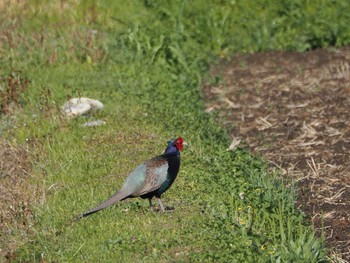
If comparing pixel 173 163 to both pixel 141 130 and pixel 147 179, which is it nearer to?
pixel 147 179

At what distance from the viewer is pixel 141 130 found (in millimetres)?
11875

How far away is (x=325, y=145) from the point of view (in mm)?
11648

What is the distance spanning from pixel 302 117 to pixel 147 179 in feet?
14.1

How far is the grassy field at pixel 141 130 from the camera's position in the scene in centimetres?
837

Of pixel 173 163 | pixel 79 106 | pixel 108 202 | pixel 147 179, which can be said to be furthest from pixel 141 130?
pixel 108 202

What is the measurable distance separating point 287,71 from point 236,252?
722cm

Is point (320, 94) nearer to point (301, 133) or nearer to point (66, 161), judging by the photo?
point (301, 133)

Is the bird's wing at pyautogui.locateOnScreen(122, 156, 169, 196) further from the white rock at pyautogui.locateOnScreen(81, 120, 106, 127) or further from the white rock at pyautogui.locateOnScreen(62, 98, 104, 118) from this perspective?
the white rock at pyautogui.locateOnScreen(62, 98, 104, 118)

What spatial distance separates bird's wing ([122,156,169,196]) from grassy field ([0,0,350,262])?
0.25 meters

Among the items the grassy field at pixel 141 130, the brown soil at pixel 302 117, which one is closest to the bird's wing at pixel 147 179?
the grassy field at pixel 141 130

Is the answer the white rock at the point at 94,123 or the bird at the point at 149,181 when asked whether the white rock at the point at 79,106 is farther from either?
the bird at the point at 149,181

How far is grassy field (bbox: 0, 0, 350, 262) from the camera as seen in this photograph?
27.5 feet

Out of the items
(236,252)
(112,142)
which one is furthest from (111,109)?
(236,252)

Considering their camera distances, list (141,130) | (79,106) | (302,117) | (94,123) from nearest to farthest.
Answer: (141,130) < (94,123) < (79,106) < (302,117)
